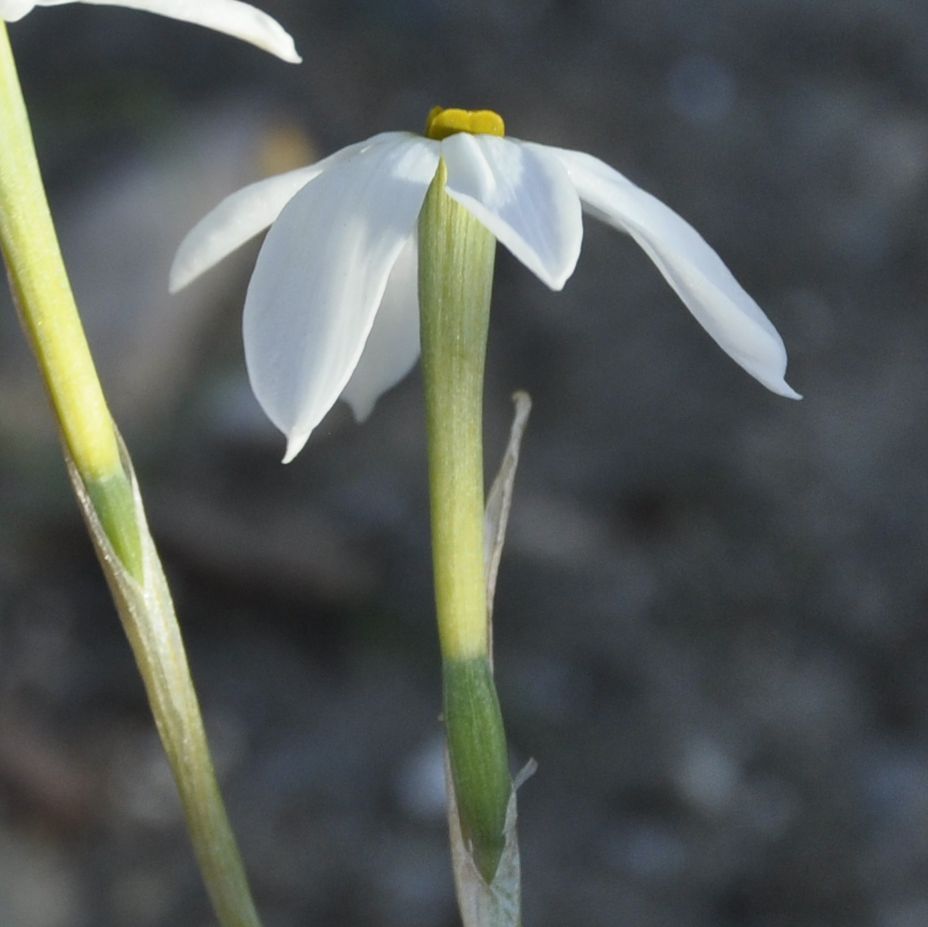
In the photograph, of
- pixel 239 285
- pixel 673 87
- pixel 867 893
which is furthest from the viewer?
pixel 673 87

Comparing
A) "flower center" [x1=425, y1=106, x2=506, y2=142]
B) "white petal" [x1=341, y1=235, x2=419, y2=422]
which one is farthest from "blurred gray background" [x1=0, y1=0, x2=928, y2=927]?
"flower center" [x1=425, y1=106, x2=506, y2=142]

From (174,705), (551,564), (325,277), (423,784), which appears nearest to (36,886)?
(423,784)

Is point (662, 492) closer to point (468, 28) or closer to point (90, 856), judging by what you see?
point (90, 856)

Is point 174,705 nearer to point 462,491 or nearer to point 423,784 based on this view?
point 462,491

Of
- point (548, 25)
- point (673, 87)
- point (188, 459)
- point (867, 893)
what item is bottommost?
point (867, 893)

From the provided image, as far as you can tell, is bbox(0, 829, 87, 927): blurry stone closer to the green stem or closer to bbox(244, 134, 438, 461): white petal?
the green stem

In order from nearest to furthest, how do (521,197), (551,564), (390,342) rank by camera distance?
1. (521,197)
2. (390,342)
3. (551,564)

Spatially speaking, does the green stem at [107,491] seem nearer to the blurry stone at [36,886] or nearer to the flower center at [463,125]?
the flower center at [463,125]

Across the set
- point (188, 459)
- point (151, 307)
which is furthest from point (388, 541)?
point (151, 307)
